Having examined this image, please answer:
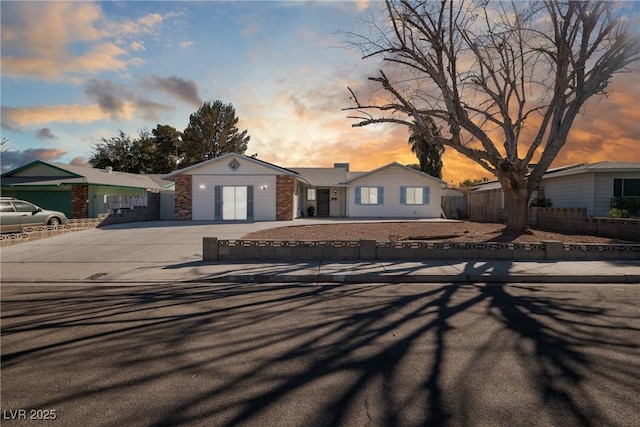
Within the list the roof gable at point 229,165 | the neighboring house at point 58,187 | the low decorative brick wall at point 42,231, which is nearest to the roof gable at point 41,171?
the neighboring house at point 58,187

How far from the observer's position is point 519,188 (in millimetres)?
13219

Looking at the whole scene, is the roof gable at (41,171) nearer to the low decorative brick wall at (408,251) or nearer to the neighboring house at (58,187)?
the neighboring house at (58,187)

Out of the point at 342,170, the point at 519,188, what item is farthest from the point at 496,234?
the point at 342,170

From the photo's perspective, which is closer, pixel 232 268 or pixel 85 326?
pixel 85 326

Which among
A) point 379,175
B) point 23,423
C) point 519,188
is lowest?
point 23,423

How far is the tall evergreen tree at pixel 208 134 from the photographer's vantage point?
1863 inches

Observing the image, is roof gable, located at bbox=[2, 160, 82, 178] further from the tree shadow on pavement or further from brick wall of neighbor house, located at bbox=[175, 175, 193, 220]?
the tree shadow on pavement

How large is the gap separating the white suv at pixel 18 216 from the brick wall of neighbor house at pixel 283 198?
1207 centimetres

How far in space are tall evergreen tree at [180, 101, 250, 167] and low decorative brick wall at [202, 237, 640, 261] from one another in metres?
40.0

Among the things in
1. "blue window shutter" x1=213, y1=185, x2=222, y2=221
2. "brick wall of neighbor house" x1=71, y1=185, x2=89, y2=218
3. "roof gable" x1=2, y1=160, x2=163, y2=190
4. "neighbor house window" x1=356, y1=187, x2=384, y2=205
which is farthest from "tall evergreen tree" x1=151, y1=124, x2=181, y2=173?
"neighbor house window" x1=356, y1=187, x2=384, y2=205

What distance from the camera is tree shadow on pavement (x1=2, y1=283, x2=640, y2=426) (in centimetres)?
291

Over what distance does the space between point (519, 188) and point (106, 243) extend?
16.1 m

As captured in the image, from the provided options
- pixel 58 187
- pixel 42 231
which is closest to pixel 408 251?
pixel 42 231

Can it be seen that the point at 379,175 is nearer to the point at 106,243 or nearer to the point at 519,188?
the point at 519,188
